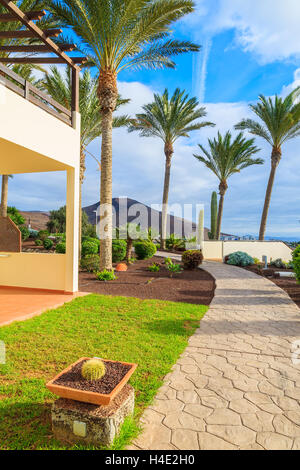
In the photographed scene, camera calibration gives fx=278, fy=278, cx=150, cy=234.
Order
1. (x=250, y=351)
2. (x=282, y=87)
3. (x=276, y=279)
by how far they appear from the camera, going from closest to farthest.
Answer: (x=250, y=351) → (x=276, y=279) → (x=282, y=87)

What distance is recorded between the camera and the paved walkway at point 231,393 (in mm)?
2467

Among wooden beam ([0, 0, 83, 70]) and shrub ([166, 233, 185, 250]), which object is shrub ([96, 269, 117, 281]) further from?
shrub ([166, 233, 185, 250])

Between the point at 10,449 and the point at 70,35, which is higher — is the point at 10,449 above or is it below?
below

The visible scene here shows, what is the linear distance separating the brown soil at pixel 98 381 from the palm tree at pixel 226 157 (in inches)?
862

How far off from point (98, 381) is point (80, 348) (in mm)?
1961

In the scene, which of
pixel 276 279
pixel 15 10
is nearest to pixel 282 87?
pixel 276 279

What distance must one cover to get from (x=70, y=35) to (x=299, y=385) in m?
13.0

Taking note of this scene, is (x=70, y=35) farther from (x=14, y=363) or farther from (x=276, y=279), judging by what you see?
(x=276, y=279)

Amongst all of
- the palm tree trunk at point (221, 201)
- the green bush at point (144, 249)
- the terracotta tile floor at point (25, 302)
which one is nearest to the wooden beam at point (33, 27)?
the terracotta tile floor at point (25, 302)

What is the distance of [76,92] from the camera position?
26.1 ft

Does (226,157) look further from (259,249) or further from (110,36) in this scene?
(110,36)

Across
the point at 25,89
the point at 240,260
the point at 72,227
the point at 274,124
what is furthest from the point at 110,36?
the point at 274,124

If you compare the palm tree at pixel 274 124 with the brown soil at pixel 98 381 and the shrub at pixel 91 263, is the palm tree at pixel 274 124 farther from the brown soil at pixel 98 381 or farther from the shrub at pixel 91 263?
the brown soil at pixel 98 381

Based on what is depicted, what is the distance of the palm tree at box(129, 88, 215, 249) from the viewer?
1953 cm
